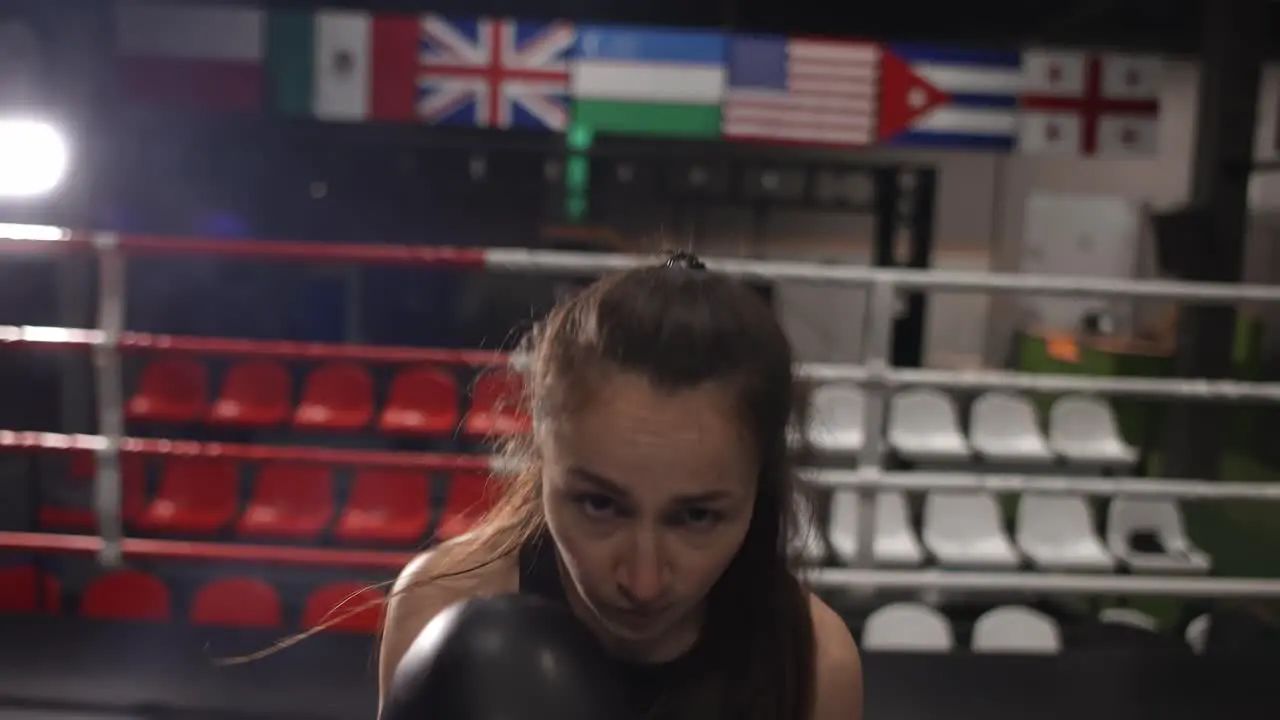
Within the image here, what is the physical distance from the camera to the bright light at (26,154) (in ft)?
10.1

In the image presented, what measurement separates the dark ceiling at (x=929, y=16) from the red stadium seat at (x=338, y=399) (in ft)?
4.72

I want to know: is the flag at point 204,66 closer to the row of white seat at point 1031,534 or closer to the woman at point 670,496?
the row of white seat at point 1031,534

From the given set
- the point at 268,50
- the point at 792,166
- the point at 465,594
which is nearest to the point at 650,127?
the point at 792,166

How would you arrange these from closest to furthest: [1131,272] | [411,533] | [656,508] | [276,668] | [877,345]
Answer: [656,508], [276,668], [877,345], [411,533], [1131,272]

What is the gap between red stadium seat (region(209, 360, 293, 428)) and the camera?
302cm

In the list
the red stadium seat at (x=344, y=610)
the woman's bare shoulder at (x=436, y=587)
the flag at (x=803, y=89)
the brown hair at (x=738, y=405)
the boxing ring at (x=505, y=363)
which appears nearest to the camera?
the brown hair at (x=738, y=405)

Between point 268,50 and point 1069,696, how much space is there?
3.60m

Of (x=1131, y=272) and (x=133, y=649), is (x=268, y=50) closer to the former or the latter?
(x=133, y=649)

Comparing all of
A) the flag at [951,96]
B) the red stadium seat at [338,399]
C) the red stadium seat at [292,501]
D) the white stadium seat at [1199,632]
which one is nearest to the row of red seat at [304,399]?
the red stadium seat at [338,399]

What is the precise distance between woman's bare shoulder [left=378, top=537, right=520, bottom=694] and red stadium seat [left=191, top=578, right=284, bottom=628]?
157 cm

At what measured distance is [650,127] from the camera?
12.5 feet

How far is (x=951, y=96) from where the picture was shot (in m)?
3.77

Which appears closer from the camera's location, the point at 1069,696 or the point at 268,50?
the point at 1069,696

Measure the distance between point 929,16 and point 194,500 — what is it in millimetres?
3072
